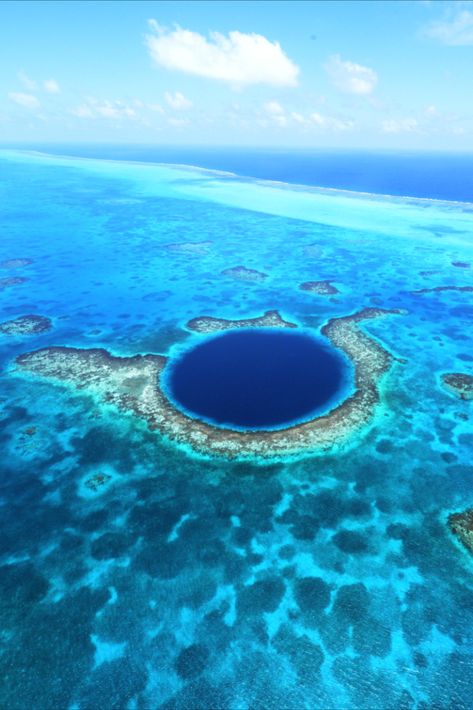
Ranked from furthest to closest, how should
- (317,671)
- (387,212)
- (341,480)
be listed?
1. (387,212)
2. (341,480)
3. (317,671)

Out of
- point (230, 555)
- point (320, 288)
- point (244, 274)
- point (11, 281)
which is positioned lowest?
point (11, 281)

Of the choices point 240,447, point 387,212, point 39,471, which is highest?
point 387,212

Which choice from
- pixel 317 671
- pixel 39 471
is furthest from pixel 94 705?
pixel 39 471

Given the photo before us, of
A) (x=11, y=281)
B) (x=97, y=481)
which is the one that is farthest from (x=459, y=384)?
(x=11, y=281)

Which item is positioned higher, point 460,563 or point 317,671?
point 460,563

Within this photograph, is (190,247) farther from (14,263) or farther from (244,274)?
(14,263)

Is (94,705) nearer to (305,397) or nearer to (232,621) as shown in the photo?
(232,621)

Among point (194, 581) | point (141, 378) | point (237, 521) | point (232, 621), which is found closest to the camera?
point (232, 621)
